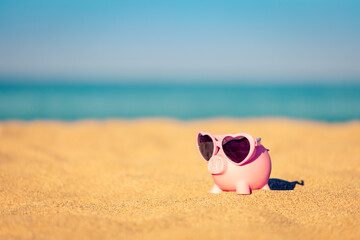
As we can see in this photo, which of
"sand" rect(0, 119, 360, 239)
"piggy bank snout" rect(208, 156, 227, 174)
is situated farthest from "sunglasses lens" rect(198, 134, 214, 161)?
"sand" rect(0, 119, 360, 239)

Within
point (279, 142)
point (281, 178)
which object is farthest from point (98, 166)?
point (279, 142)

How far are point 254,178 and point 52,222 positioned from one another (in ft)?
5.65

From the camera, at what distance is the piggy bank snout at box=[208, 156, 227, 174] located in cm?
325

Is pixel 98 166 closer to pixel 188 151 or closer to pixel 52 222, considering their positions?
pixel 188 151

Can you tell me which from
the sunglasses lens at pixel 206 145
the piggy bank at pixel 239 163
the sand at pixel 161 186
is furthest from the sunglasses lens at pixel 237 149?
the sand at pixel 161 186

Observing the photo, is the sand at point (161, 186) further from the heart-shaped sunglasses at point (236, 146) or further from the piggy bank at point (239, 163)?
the heart-shaped sunglasses at point (236, 146)

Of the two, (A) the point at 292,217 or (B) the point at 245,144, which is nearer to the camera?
(A) the point at 292,217

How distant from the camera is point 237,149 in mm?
3225

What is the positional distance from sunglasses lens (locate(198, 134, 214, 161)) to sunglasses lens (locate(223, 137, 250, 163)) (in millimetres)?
174

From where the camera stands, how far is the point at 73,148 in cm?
673

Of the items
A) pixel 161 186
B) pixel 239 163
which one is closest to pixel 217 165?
pixel 239 163

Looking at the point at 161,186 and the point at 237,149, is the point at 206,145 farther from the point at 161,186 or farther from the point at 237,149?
the point at 161,186

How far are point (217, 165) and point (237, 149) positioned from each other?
0.23 metres

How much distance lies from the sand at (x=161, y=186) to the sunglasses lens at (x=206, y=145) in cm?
38
